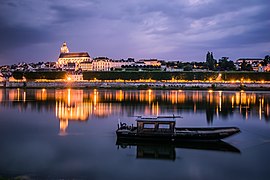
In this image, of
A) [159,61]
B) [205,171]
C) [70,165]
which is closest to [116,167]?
[70,165]

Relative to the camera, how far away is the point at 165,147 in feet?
53.7

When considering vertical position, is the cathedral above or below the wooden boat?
above

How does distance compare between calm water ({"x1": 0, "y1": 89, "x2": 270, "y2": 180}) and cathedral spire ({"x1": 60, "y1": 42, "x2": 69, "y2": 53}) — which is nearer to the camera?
calm water ({"x1": 0, "y1": 89, "x2": 270, "y2": 180})

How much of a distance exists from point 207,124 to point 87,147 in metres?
10.7

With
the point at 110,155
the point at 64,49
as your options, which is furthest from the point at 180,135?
the point at 64,49

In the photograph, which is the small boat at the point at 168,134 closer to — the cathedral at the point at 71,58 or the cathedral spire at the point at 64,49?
the cathedral at the point at 71,58

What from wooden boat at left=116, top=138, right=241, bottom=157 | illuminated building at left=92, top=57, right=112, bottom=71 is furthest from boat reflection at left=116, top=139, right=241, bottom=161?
illuminated building at left=92, top=57, right=112, bottom=71

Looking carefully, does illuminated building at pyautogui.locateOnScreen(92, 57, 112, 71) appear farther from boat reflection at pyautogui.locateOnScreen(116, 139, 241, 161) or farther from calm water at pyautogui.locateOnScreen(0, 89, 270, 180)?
boat reflection at pyautogui.locateOnScreen(116, 139, 241, 161)

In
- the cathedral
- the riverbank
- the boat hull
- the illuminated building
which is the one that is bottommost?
the boat hull

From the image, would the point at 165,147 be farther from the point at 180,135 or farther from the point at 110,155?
the point at 110,155

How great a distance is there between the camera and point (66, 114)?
29.0 m

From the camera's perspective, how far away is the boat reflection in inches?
595

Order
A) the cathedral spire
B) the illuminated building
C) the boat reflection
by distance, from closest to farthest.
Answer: the boat reflection, the illuminated building, the cathedral spire

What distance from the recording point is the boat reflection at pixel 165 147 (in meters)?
15.1
